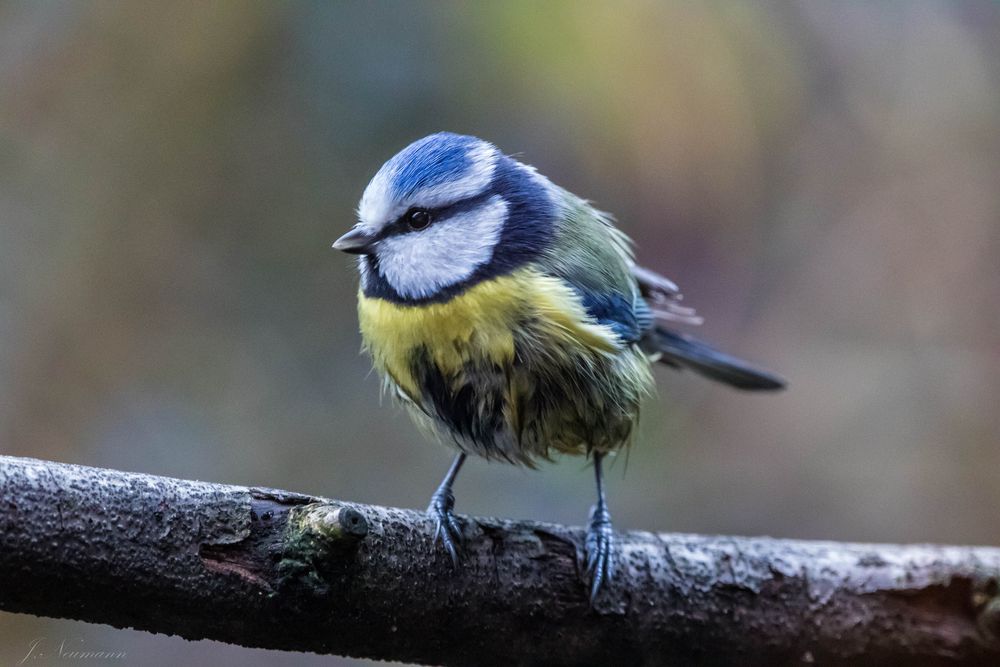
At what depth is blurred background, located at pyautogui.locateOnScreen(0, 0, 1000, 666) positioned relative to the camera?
2.21 metres

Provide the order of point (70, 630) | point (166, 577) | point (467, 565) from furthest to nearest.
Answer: point (70, 630) < point (467, 565) < point (166, 577)

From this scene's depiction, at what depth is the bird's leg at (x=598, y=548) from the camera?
1.50 metres

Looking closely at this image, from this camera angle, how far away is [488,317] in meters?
1.54

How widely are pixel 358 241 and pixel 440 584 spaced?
1.92 feet

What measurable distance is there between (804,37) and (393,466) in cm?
157

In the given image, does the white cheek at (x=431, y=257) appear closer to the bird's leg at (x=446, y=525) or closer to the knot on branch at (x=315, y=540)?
the bird's leg at (x=446, y=525)

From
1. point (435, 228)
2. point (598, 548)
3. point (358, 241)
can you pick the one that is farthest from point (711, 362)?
point (358, 241)

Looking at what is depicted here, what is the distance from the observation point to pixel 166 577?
1102 mm

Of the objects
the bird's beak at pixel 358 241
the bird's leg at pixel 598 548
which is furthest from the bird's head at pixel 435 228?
the bird's leg at pixel 598 548

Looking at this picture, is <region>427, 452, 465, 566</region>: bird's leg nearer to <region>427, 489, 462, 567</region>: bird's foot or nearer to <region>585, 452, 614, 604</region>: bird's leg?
<region>427, 489, 462, 567</region>: bird's foot

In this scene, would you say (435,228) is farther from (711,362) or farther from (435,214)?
(711,362)

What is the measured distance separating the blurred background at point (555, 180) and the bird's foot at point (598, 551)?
71 cm

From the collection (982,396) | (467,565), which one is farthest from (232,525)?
(982,396)

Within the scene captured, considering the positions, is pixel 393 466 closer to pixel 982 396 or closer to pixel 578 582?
pixel 578 582
